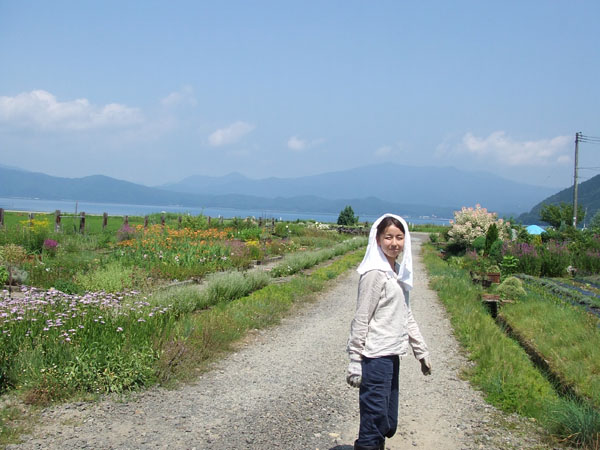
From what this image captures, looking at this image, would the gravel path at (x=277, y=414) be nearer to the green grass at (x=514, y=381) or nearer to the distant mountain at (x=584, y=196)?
the green grass at (x=514, y=381)

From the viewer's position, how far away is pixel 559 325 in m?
7.93

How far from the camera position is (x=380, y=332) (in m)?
3.75

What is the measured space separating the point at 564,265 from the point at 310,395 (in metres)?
14.1

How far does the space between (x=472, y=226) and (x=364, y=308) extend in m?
21.8

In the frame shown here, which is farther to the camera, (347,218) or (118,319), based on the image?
(347,218)

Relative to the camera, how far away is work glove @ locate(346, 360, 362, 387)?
11.8 ft

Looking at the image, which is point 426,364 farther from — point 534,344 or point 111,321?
point 534,344

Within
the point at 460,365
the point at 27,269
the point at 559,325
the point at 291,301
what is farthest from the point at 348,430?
the point at 27,269

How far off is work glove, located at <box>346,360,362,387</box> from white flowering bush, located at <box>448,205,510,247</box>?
21.1 m

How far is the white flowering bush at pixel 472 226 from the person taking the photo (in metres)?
23.8

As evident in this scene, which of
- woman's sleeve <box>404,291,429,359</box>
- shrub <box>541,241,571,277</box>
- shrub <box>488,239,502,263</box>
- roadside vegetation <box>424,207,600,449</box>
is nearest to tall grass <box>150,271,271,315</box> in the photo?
roadside vegetation <box>424,207,600,449</box>

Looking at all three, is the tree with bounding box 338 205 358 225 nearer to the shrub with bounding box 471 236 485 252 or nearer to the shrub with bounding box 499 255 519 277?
the shrub with bounding box 471 236 485 252

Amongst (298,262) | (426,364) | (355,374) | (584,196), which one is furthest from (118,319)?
(584,196)

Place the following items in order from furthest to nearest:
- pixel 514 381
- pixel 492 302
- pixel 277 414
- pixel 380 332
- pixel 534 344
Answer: pixel 492 302
pixel 534 344
pixel 514 381
pixel 277 414
pixel 380 332
